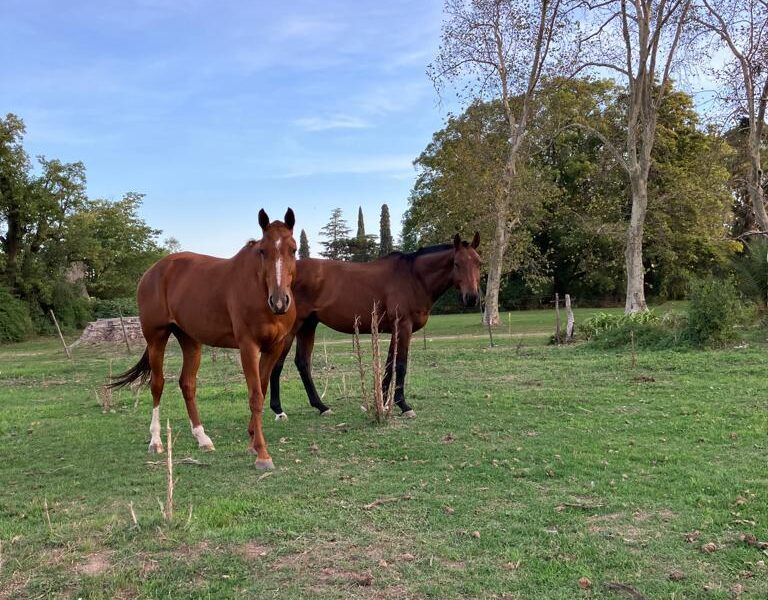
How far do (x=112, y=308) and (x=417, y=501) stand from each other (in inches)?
1467

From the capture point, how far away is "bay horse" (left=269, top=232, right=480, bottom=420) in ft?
24.6

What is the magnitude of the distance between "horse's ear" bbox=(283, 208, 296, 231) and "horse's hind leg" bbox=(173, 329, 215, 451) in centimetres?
203

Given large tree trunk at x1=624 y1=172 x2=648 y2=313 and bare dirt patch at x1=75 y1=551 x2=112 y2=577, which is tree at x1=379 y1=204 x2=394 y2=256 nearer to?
large tree trunk at x1=624 y1=172 x2=648 y2=313

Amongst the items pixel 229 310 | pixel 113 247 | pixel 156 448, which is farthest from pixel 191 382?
pixel 113 247

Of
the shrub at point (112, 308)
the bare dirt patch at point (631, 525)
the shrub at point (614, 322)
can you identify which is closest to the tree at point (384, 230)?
the shrub at point (112, 308)

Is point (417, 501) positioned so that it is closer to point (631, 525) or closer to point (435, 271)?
point (631, 525)

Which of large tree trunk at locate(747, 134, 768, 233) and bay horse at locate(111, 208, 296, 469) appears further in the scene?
large tree trunk at locate(747, 134, 768, 233)

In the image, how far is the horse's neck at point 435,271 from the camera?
7.58 m

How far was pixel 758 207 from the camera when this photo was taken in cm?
1781

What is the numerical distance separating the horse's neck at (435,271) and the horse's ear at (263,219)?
118 inches

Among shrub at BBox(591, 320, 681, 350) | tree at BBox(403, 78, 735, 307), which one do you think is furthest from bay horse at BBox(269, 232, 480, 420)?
tree at BBox(403, 78, 735, 307)

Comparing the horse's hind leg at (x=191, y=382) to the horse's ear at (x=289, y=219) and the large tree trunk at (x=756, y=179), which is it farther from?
the large tree trunk at (x=756, y=179)

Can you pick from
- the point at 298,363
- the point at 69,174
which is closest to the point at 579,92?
the point at 298,363

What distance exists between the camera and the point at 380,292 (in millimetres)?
7703
